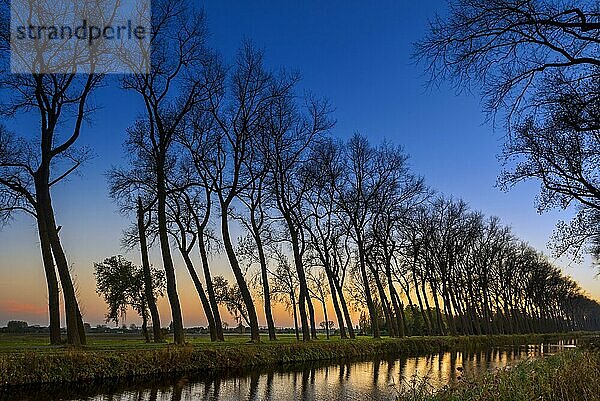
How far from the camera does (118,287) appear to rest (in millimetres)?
43844

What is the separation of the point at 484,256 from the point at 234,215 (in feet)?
134

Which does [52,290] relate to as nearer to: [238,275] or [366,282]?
[238,275]

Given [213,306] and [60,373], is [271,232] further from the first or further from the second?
[60,373]

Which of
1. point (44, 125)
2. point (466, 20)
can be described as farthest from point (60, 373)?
point (466, 20)

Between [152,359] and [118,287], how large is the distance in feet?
79.9

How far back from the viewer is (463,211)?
195 ft

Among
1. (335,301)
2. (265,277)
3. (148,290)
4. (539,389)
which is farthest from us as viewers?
(335,301)

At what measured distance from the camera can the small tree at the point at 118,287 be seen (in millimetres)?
43875

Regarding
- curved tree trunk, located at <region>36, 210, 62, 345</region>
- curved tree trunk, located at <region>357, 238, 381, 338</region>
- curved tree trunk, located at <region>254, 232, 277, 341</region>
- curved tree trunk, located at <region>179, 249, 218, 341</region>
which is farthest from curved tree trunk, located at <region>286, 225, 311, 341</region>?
curved tree trunk, located at <region>36, 210, 62, 345</region>

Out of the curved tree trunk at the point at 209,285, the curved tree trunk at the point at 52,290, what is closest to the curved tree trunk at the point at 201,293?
the curved tree trunk at the point at 209,285

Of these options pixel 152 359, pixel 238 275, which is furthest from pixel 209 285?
pixel 152 359

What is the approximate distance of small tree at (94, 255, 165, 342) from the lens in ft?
144

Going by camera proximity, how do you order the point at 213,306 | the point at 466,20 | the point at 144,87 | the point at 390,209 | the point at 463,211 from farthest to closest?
1. the point at 463,211
2. the point at 390,209
3. the point at 213,306
4. the point at 144,87
5. the point at 466,20

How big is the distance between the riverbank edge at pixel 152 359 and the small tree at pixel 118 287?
1687cm
